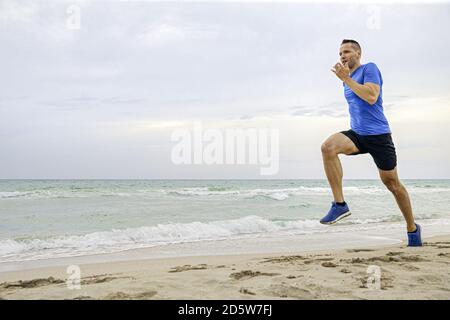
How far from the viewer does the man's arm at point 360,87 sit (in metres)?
2.09

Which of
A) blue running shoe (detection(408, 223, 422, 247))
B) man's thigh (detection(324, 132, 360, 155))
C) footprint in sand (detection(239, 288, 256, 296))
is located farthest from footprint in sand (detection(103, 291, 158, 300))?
blue running shoe (detection(408, 223, 422, 247))

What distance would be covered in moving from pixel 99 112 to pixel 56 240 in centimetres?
229

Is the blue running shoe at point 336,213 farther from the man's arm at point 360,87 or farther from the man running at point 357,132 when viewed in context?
the man's arm at point 360,87

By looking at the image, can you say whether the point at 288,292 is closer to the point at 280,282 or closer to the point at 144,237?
the point at 280,282

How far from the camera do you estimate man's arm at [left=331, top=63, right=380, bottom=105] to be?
6.84 feet

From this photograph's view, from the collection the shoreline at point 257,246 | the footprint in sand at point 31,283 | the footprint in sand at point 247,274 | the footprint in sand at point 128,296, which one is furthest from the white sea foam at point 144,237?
the footprint in sand at point 128,296

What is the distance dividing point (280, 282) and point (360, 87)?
1.11 metres

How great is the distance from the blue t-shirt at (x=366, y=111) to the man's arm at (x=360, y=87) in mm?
72

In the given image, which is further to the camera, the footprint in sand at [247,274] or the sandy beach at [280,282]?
the footprint in sand at [247,274]

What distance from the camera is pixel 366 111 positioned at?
233 centimetres

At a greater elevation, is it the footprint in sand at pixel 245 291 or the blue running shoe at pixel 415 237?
the blue running shoe at pixel 415 237

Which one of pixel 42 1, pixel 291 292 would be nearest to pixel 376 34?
pixel 291 292

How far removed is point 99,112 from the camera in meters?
4.65
